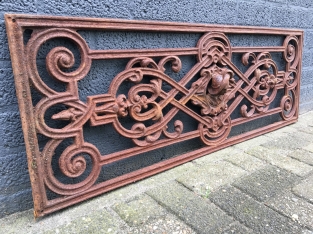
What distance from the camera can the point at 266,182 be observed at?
127cm

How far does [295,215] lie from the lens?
103 cm

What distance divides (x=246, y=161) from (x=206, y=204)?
1.62ft

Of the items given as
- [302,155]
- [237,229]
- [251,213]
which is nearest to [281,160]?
[302,155]

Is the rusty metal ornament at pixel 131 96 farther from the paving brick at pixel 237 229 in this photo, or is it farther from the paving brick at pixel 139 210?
Result: the paving brick at pixel 237 229

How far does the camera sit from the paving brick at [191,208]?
987 mm

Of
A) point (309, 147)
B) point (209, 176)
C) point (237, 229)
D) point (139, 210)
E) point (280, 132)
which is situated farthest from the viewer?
point (280, 132)

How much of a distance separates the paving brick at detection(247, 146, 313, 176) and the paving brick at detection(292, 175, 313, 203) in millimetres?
81

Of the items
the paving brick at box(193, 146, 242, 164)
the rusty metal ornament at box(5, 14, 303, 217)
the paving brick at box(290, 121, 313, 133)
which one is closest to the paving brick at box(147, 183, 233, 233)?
the rusty metal ornament at box(5, 14, 303, 217)

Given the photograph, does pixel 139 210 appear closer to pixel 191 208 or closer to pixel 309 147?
pixel 191 208

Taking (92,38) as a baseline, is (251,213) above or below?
below

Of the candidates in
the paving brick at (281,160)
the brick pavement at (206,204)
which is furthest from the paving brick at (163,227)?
the paving brick at (281,160)

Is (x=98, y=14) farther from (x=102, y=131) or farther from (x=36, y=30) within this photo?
(x=102, y=131)

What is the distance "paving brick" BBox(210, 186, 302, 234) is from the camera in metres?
0.96

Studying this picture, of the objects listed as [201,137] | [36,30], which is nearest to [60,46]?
[36,30]
